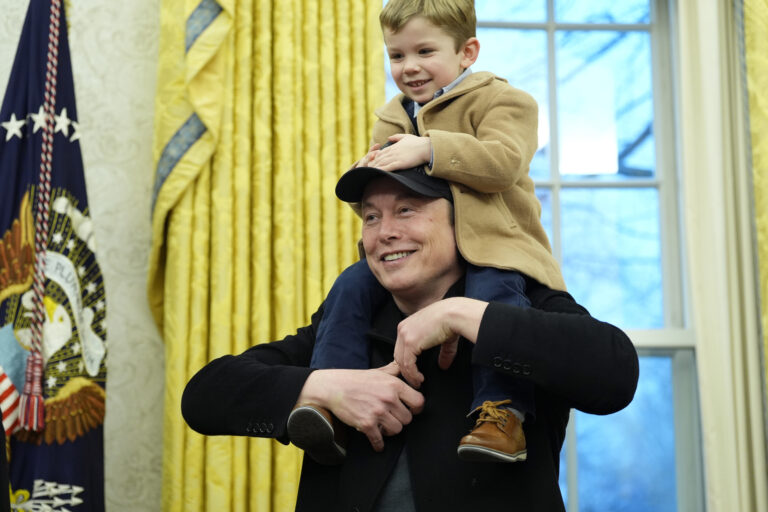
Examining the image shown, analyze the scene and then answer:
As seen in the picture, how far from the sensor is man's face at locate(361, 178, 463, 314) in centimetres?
152

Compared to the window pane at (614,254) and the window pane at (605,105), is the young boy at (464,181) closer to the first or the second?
→ the window pane at (614,254)

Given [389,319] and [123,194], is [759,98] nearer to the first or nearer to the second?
[389,319]

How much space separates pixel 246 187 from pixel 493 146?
1616 millimetres

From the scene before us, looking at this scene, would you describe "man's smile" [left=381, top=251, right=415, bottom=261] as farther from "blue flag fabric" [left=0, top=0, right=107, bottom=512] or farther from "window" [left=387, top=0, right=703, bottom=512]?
"window" [left=387, top=0, right=703, bottom=512]

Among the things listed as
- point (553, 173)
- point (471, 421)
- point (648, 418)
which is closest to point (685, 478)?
point (648, 418)

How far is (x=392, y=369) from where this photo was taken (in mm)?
1491

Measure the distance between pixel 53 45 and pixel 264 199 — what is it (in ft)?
2.89

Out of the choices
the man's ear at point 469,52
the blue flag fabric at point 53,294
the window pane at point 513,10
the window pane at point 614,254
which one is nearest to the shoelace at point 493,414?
the man's ear at point 469,52

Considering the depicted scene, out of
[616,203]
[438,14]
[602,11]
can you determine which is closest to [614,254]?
[616,203]

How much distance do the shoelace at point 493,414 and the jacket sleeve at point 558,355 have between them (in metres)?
0.06

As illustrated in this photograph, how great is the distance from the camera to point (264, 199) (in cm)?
299

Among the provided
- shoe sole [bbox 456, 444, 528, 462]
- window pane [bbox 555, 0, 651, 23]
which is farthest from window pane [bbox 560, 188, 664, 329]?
shoe sole [bbox 456, 444, 528, 462]

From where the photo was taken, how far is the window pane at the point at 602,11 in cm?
365

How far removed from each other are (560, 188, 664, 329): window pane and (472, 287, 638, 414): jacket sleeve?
215cm
